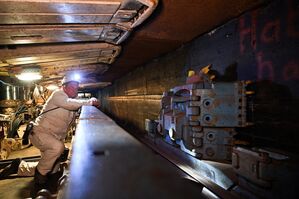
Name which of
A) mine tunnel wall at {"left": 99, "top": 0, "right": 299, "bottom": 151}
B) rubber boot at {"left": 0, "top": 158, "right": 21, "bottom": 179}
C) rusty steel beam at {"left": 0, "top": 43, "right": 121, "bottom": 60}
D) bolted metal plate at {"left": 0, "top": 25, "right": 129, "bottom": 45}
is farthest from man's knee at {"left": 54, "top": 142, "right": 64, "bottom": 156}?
mine tunnel wall at {"left": 99, "top": 0, "right": 299, "bottom": 151}

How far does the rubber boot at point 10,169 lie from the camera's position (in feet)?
17.8

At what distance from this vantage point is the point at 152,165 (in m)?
1.64

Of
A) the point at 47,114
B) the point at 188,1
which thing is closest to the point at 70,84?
the point at 47,114

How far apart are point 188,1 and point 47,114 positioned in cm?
396

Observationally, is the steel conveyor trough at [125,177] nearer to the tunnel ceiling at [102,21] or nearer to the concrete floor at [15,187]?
the tunnel ceiling at [102,21]

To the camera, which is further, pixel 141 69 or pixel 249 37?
pixel 141 69

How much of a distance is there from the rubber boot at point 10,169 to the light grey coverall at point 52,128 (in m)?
1.53

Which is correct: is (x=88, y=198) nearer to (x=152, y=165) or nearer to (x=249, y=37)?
(x=152, y=165)

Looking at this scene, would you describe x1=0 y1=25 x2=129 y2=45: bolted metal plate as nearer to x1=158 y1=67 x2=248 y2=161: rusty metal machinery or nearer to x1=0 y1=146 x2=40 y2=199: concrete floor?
x1=158 y1=67 x2=248 y2=161: rusty metal machinery

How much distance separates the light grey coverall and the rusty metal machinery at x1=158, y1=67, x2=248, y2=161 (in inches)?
117

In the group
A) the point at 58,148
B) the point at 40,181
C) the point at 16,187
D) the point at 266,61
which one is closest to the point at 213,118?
the point at 266,61

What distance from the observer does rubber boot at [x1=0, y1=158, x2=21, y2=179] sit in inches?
213

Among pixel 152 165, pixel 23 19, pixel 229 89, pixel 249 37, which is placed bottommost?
pixel 152 165

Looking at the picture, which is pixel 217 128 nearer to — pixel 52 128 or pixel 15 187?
pixel 52 128
